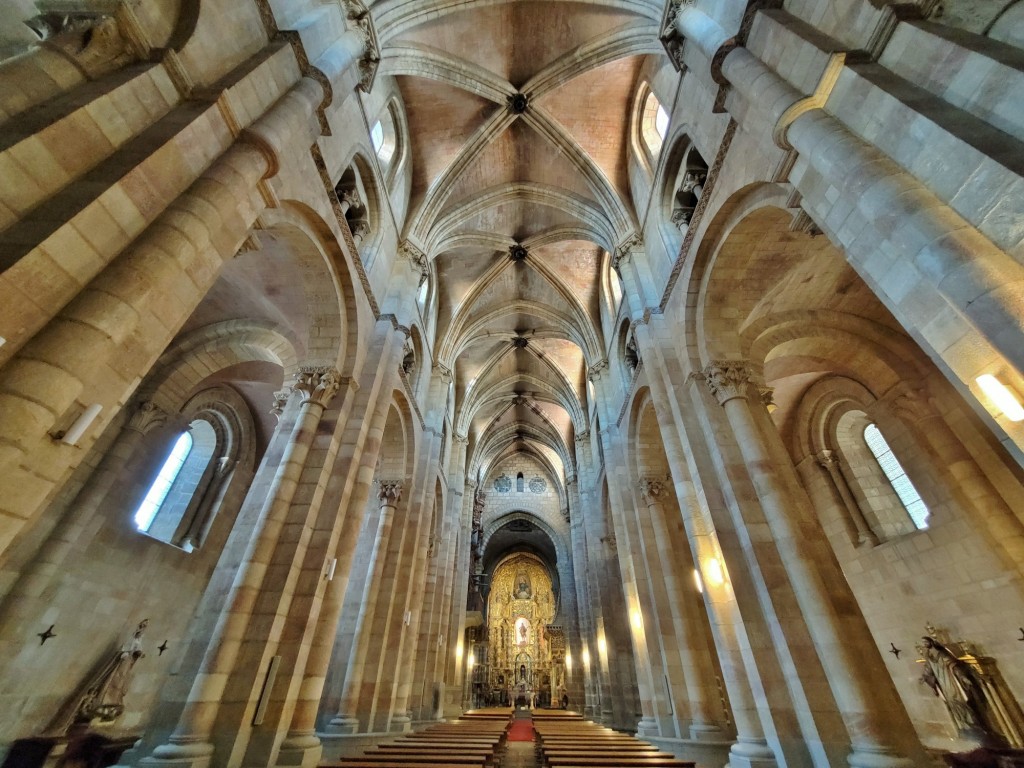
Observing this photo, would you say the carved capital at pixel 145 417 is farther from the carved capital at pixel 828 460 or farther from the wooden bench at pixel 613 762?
the carved capital at pixel 828 460

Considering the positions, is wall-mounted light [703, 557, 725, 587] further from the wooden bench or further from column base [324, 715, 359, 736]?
column base [324, 715, 359, 736]

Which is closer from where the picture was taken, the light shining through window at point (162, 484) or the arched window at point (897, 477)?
the arched window at point (897, 477)

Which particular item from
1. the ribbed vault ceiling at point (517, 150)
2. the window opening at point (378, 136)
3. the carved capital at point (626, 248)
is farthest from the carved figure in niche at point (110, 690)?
the carved capital at point (626, 248)

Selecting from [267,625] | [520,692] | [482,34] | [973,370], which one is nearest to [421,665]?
[267,625]

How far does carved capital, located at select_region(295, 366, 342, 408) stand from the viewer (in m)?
8.16

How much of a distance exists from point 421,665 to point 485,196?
620 inches

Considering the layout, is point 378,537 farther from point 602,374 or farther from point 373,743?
point 602,374

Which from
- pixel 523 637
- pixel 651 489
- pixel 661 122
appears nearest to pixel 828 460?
pixel 651 489

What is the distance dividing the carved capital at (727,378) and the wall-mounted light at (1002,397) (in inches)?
185

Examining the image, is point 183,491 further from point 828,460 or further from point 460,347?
point 828,460

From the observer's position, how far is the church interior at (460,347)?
3430mm

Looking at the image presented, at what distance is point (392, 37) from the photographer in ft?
30.9

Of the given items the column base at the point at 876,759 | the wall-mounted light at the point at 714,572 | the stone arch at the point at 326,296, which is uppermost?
the stone arch at the point at 326,296

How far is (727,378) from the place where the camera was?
781cm
